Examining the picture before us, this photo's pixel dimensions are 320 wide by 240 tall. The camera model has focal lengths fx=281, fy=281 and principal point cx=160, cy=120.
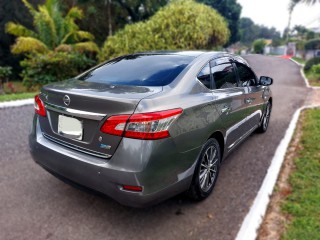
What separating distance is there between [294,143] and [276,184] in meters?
1.73

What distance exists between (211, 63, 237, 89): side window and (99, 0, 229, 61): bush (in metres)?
9.38

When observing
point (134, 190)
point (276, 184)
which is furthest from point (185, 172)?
point (276, 184)

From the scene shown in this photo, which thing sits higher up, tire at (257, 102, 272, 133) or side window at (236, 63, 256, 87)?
side window at (236, 63, 256, 87)

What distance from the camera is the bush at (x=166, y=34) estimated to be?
1291 centimetres

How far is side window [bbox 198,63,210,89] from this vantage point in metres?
3.15

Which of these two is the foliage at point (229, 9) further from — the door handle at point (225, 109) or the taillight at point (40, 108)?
the taillight at point (40, 108)

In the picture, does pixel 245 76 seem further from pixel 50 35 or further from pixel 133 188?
pixel 50 35

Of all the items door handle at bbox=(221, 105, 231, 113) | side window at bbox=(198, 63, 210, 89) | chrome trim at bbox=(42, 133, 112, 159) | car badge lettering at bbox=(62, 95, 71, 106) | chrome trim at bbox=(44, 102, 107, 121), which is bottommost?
chrome trim at bbox=(42, 133, 112, 159)

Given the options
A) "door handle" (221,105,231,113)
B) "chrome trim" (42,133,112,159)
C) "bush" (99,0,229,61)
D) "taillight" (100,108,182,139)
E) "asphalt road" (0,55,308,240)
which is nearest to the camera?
"taillight" (100,108,182,139)

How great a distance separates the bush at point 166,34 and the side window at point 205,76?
9.90 metres

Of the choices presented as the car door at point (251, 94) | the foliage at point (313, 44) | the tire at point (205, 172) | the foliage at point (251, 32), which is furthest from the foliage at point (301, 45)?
the foliage at point (251, 32)

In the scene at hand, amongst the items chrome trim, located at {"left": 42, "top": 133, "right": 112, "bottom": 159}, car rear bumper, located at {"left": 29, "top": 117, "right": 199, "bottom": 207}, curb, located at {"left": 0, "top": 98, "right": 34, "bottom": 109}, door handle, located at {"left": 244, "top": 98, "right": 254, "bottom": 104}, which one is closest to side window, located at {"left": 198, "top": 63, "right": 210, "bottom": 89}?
car rear bumper, located at {"left": 29, "top": 117, "right": 199, "bottom": 207}

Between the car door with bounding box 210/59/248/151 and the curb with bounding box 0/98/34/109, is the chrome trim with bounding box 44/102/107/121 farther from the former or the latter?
the curb with bounding box 0/98/34/109

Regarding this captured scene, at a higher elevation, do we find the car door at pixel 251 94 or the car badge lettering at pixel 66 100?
the car badge lettering at pixel 66 100
